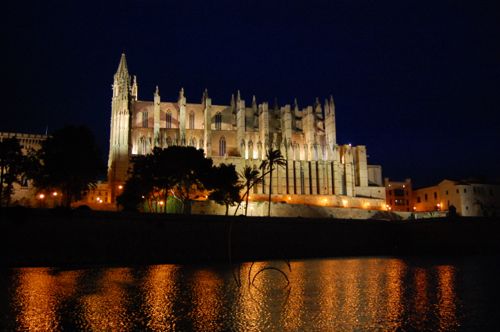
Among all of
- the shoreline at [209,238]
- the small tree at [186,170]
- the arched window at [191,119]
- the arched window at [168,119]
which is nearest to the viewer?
the shoreline at [209,238]

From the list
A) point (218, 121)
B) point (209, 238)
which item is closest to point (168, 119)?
point (218, 121)

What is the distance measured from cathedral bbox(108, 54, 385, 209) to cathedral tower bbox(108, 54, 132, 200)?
13 centimetres

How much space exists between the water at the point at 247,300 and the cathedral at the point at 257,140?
136 feet

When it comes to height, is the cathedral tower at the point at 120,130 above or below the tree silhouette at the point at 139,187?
above

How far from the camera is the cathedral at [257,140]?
6731cm

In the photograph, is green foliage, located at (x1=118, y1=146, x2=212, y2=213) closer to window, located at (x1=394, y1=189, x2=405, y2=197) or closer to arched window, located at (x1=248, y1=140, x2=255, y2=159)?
arched window, located at (x1=248, y1=140, x2=255, y2=159)

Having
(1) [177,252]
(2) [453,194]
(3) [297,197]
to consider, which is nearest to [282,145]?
(3) [297,197]

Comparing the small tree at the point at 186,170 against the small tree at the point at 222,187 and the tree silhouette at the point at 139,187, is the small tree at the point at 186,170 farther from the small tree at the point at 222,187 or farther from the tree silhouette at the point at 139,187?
the tree silhouette at the point at 139,187

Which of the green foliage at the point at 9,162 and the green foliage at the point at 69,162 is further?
the green foliage at the point at 69,162

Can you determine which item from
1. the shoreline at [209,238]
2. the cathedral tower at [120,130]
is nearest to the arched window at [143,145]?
the cathedral tower at [120,130]

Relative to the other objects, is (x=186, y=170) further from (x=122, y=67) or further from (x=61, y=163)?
(x=122, y=67)

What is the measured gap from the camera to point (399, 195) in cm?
8269

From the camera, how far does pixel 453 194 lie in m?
69.9

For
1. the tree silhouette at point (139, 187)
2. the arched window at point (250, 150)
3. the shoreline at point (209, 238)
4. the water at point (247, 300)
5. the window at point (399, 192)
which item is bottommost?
the water at point (247, 300)
